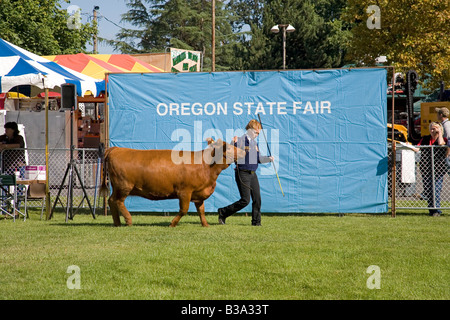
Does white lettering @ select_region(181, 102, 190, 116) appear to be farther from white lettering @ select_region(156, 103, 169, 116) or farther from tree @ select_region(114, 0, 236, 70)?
tree @ select_region(114, 0, 236, 70)

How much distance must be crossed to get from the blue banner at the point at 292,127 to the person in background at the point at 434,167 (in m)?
0.98

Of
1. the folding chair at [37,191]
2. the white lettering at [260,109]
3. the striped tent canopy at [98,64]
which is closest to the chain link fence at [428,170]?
the white lettering at [260,109]

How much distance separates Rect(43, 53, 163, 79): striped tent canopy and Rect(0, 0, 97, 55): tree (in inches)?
383

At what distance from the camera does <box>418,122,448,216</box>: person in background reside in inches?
534

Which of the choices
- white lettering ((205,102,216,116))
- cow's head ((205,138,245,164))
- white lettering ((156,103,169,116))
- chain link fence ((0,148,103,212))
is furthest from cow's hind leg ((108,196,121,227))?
white lettering ((205,102,216,116))

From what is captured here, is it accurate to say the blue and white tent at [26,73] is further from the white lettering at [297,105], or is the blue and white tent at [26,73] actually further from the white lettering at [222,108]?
the white lettering at [297,105]

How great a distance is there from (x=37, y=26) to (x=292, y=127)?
2377cm

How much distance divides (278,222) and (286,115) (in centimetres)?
255

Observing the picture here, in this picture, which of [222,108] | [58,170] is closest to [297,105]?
[222,108]

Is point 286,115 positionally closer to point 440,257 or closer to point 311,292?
point 440,257

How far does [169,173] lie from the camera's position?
11.2 m

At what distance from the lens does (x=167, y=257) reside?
27.0ft

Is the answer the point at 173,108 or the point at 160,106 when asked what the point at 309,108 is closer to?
the point at 173,108
